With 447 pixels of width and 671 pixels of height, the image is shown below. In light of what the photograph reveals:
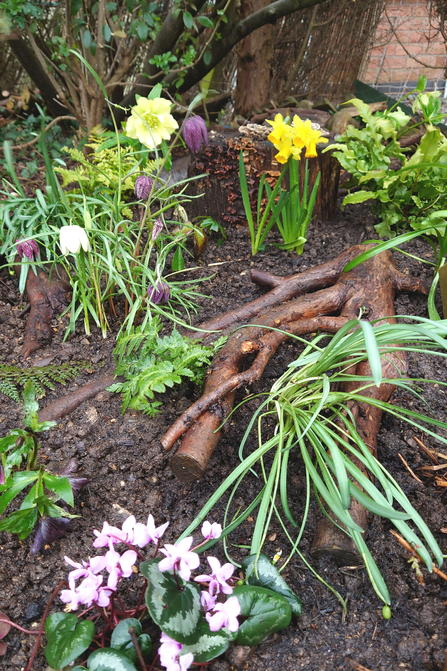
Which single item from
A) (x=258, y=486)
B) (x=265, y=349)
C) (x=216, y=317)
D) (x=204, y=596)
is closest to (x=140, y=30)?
(x=216, y=317)

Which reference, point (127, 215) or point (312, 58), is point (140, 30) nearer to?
point (127, 215)

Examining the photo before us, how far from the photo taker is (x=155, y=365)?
1494 millimetres

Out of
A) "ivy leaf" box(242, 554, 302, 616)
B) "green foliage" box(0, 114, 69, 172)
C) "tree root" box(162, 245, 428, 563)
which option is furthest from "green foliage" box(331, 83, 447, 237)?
"green foliage" box(0, 114, 69, 172)

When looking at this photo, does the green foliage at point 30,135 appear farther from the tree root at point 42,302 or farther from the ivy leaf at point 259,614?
the ivy leaf at point 259,614

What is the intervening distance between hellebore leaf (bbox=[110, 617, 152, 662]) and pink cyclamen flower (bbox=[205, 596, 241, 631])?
18cm

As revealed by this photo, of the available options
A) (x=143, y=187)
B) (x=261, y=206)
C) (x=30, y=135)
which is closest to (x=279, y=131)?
(x=261, y=206)

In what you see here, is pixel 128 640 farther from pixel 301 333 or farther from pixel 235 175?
pixel 235 175

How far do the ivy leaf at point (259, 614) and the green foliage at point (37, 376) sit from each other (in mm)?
949

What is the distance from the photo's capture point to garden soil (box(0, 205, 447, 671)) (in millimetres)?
1083

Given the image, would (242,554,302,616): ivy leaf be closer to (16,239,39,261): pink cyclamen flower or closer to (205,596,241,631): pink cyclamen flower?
(205,596,241,631): pink cyclamen flower

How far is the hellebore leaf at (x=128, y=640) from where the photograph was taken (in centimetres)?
100

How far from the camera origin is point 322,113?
11.3 feet

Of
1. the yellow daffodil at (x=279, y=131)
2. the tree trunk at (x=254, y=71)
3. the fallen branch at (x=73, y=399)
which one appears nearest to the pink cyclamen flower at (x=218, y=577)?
the fallen branch at (x=73, y=399)

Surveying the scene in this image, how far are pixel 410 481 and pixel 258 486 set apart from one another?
453 mm
